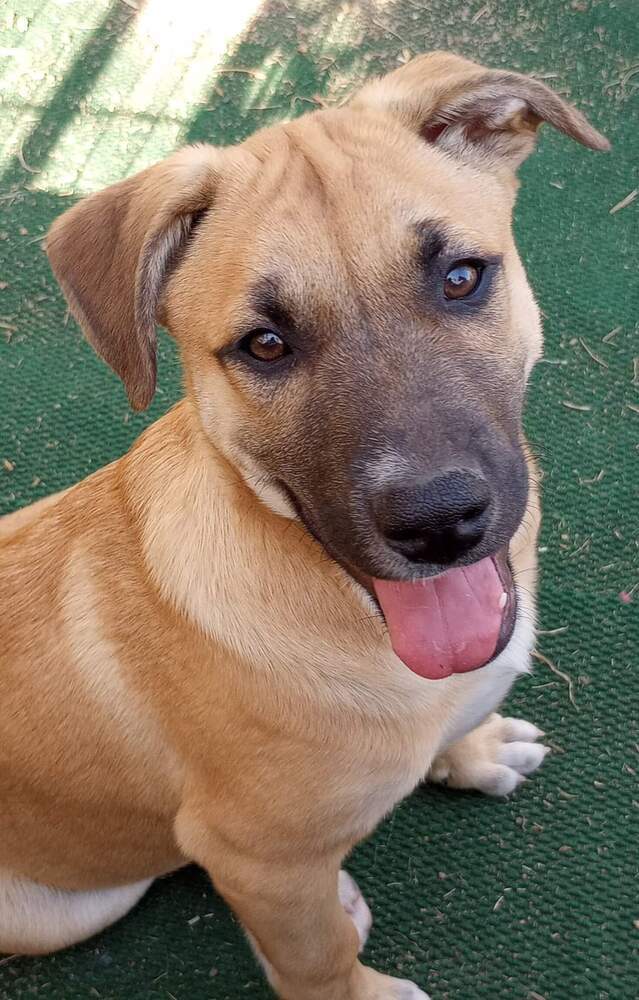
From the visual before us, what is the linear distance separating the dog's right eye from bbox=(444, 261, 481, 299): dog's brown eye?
37 centimetres

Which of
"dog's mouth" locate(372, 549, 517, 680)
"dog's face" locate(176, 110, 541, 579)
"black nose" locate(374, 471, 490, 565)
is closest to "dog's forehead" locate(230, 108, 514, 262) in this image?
"dog's face" locate(176, 110, 541, 579)

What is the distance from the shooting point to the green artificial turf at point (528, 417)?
2.86 meters

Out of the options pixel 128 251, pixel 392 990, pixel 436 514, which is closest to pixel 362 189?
pixel 128 251

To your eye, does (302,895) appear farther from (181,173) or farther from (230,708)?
(181,173)

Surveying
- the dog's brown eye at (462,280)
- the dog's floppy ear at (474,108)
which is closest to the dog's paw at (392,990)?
the dog's brown eye at (462,280)

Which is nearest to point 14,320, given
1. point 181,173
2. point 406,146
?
point 181,173

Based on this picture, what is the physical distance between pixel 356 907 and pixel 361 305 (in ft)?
6.32

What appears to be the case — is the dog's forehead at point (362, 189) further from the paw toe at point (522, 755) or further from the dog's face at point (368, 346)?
the paw toe at point (522, 755)

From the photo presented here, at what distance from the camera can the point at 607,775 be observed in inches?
119

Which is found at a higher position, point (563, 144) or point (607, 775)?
point (563, 144)

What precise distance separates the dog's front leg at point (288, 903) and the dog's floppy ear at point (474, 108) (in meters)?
1.72

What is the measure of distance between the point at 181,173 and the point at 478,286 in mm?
726

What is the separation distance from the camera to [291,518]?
2.07m

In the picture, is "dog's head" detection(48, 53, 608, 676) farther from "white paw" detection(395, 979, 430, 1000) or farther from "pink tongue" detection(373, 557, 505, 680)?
"white paw" detection(395, 979, 430, 1000)
